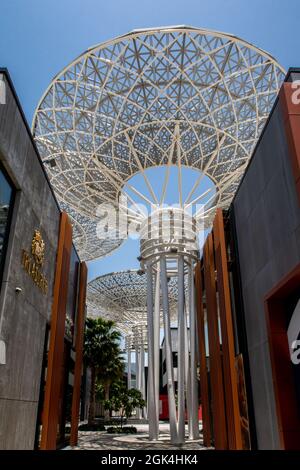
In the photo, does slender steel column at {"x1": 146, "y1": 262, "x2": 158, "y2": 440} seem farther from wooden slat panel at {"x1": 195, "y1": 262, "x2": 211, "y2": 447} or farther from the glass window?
the glass window

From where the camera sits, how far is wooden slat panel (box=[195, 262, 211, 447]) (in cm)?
2290

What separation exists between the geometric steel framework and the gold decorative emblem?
1186 cm

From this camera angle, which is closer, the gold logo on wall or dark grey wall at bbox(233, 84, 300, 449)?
dark grey wall at bbox(233, 84, 300, 449)

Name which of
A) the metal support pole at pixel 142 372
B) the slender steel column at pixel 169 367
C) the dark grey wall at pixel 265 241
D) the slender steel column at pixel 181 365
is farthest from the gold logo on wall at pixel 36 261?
the metal support pole at pixel 142 372

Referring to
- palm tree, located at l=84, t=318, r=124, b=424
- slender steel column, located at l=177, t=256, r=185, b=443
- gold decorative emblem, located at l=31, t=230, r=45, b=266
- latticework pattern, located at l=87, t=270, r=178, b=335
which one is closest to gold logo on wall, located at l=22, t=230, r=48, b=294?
gold decorative emblem, located at l=31, t=230, r=45, b=266

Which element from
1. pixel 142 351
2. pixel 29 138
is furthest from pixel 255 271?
pixel 142 351

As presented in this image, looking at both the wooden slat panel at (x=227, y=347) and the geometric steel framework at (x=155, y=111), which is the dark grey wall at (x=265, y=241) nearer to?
the wooden slat panel at (x=227, y=347)

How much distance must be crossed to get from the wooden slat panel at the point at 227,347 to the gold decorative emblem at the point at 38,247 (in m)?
8.07

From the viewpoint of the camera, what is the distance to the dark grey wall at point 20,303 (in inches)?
446

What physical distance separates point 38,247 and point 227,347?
902 centimetres

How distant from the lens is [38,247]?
49.1 ft

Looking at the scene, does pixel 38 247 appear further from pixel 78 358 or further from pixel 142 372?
pixel 142 372

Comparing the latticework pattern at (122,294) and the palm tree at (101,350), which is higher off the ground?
the latticework pattern at (122,294)
